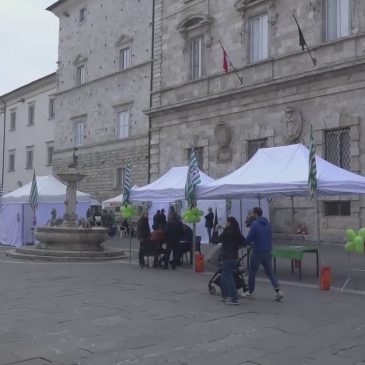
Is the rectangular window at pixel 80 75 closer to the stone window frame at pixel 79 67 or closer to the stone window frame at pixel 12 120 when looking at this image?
the stone window frame at pixel 79 67

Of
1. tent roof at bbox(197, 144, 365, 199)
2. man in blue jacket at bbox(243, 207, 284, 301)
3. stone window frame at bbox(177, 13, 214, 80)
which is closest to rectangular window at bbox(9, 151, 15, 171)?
stone window frame at bbox(177, 13, 214, 80)

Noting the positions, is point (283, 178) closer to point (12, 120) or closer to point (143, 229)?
point (143, 229)

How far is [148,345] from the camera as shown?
6.16 metres

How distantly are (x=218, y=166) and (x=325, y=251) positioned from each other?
775 centimetres

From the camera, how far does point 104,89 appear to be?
34344 millimetres

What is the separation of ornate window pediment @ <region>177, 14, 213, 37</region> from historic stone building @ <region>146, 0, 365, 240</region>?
0.15 ft

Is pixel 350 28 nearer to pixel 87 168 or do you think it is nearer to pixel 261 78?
pixel 261 78

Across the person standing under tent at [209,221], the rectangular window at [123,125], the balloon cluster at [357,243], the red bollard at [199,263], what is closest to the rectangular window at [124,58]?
the rectangular window at [123,125]

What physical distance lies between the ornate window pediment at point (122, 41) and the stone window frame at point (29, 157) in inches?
603

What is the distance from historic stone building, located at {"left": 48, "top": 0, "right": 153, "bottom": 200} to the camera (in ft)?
103

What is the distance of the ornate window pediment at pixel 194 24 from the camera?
25.1 m

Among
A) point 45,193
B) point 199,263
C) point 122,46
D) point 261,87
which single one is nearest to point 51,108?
point 122,46

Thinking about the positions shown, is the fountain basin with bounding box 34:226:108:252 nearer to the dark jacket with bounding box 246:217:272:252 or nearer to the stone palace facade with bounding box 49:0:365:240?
the stone palace facade with bounding box 49:0:365:240

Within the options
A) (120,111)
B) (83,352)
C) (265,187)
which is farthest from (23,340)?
(120,111)
